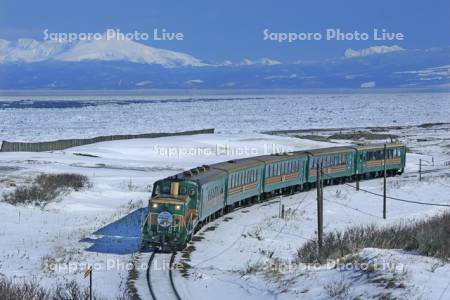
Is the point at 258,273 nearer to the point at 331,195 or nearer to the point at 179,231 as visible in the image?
the point at 179,231

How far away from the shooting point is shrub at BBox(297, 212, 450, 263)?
19.5 m

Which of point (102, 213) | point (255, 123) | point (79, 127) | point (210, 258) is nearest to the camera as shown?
point (210, 258)

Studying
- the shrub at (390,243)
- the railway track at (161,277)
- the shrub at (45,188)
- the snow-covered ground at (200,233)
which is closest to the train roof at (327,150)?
the snow-covered ground at (200,233)

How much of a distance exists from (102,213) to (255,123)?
288 ft

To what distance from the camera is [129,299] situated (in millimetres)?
17984

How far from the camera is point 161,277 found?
20.7 m

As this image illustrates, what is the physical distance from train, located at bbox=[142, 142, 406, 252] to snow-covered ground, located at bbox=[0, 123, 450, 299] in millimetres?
846

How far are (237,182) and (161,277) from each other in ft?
42.4

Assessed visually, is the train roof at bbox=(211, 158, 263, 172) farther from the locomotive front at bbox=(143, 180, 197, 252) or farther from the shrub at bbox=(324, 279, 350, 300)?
the shrub at bbox=(324, 279, 350, 300)

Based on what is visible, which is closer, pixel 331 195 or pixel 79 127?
pixel 331 195

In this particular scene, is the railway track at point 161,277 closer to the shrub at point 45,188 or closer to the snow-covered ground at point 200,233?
the snow-covered ground at point 200,233

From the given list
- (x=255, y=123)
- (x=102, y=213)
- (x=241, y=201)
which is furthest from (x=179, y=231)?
(x=255, y=123)

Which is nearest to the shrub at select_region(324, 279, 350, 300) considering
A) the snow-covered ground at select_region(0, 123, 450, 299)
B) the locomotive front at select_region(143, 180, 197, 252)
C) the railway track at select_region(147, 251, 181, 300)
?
the snow-covered ground at select_region(0, 123, 450, 299)

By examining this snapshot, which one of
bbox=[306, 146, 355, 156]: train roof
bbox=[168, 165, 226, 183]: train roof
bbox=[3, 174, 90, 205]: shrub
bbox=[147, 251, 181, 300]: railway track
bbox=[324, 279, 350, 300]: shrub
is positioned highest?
bbox=[168, 165, 226, 183]: train roof
